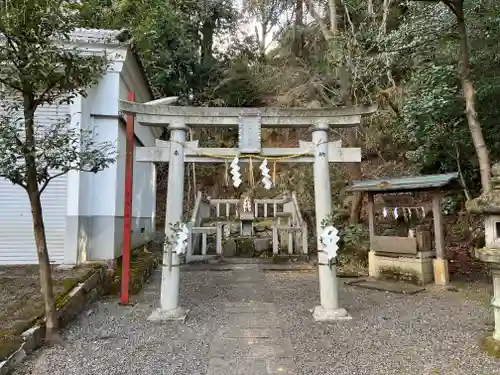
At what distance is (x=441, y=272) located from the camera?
7.18 meters

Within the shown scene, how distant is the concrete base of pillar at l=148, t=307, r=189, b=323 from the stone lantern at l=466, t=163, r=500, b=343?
359 cm

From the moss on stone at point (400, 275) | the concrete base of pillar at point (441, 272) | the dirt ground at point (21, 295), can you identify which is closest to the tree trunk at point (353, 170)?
the moss on stone at point (400, 275)

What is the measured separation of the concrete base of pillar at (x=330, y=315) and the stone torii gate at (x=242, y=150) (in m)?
0.01

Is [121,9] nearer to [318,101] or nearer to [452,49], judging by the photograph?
[318,101]

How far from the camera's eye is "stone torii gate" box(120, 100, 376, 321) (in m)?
5.11

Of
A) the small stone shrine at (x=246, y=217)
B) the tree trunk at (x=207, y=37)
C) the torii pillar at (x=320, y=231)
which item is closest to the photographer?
the torii pillar at (x=320, y=231)

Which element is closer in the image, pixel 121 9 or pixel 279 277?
pixel 279 277

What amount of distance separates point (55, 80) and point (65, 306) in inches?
105

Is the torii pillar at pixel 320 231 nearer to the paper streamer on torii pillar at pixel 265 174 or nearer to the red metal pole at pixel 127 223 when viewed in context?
the paper streamer on torii pillar at pixel 265 174

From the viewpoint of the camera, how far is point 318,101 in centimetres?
1425

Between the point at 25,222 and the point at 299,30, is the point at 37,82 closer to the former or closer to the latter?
the point at 25,222

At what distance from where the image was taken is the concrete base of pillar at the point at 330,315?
16.3 ft

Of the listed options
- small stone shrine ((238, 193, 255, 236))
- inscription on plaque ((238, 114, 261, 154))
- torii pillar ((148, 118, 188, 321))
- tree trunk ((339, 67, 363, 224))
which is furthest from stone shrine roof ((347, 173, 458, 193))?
torii pillar ((148, 118, 188, 321))

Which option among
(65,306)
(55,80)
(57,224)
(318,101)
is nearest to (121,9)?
(318,101)
